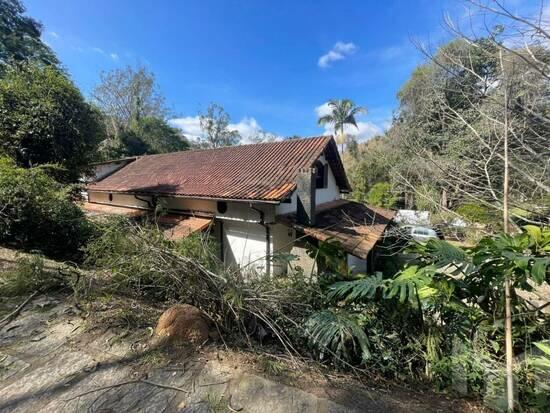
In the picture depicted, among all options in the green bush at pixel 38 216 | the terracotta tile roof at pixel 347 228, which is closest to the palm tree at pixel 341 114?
the terracotta tile roof at pixel 347 228

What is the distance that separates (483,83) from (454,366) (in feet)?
14.9

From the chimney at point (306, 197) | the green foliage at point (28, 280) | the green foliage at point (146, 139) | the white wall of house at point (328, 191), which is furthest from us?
the green foliage at point (146, 139)

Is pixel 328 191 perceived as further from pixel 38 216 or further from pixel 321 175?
pixel 38 216

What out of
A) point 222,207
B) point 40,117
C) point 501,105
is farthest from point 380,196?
point 40,117

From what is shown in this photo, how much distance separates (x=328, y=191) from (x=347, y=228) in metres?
3.84

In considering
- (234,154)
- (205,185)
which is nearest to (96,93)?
(234,154)

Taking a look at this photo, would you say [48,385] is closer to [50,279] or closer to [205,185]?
[50,279]

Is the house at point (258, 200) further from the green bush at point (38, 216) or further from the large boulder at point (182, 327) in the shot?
the large boulder at point (182, 327)

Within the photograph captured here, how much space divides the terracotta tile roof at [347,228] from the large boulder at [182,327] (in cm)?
351

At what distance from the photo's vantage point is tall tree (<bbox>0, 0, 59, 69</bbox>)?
16.5 m

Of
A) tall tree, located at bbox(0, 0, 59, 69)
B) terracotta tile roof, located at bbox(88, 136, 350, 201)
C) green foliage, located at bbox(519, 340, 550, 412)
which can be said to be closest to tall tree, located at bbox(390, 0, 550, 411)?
green foliage, located at bbox(519, 340, 550, 412)

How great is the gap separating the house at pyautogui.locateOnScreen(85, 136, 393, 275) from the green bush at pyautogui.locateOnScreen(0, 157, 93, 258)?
2.46m

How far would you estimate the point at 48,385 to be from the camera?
2.25 m

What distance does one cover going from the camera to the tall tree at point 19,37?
1648cm
